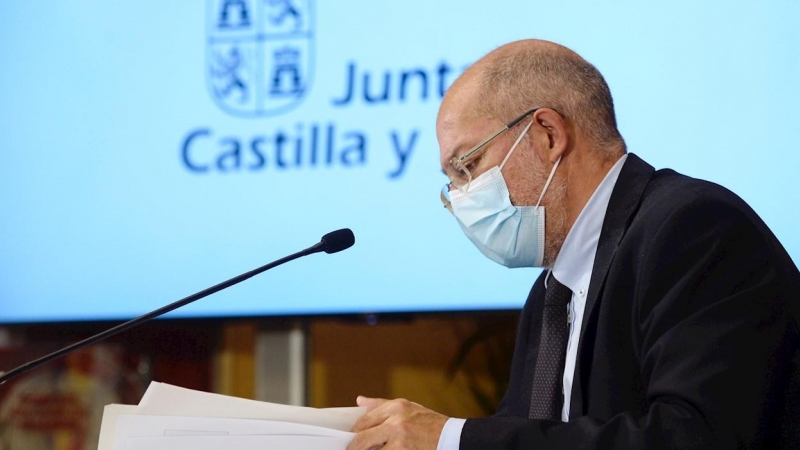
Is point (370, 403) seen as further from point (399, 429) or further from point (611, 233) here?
point (611, 233)

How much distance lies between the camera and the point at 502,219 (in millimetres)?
2029

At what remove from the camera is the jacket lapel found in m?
1.75

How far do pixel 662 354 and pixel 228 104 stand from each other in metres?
1.86

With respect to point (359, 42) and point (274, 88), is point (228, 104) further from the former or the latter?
point (359, 42)

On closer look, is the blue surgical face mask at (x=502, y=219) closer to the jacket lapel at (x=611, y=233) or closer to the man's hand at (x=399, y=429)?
the jacket lapel at (x=611, y=233)

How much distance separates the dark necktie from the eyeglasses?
27 cm

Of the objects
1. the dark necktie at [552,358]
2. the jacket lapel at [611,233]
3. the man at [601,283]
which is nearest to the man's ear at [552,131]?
the man at [601,283]

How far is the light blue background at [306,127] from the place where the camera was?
2.71 meters

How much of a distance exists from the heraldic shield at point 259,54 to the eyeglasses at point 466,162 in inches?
42.0

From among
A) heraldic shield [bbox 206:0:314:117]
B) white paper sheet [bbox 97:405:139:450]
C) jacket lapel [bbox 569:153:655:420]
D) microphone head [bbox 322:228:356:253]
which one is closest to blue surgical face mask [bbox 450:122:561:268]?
jacket lapel [bbox 569:153:655:420]

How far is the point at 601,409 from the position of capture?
1.70 metres

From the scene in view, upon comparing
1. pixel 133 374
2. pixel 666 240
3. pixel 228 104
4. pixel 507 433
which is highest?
pixel 228 104

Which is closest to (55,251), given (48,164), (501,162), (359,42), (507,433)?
(48,164)

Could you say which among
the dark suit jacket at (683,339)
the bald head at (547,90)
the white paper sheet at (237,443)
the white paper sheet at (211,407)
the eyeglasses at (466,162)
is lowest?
the white paper sheet at (237,443)
